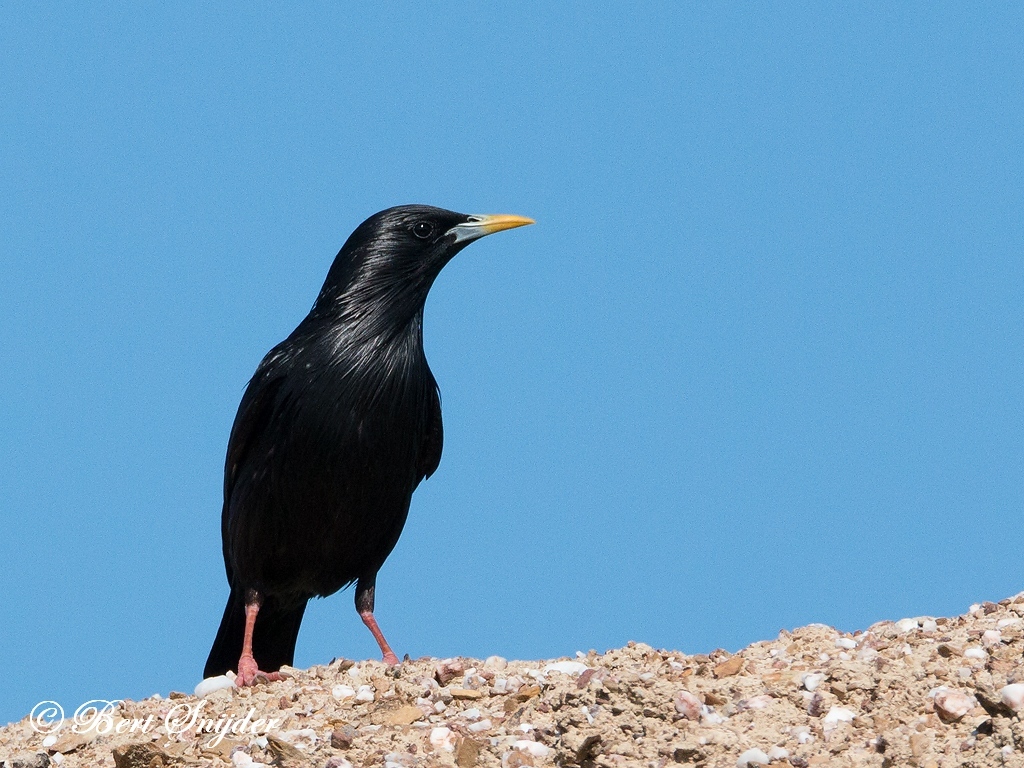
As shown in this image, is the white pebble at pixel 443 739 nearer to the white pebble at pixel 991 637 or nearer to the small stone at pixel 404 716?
the small stone at pixel 404 716

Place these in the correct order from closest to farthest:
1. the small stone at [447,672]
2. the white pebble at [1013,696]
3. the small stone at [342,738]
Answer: the white pebble at [1013,696], the small stone at [342,738], the small stone at [447,672]

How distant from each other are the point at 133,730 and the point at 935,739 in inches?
136

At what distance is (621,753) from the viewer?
522 cm

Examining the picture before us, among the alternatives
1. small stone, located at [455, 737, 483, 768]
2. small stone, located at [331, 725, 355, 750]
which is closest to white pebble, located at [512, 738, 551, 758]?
small stone, located at [455, 737, 483, 768]

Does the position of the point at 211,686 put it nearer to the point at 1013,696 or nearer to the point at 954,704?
the point at 954,704

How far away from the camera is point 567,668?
20.8 feet

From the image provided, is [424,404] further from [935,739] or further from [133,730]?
[935,739]

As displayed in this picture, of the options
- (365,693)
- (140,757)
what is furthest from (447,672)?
(140,757)

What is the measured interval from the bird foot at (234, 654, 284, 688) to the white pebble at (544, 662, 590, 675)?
5.16 ft

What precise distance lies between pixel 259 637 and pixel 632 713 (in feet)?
13.1

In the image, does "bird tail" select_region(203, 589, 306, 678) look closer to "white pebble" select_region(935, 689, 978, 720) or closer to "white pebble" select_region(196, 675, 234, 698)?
"white pebble" select_region(196, 675, 234, 698)

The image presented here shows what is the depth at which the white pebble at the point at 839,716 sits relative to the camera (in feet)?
17.7

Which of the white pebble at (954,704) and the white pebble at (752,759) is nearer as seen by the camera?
the white pebble at (752,759)

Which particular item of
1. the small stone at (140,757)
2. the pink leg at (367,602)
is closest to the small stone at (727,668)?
the small stone at (140,757)
